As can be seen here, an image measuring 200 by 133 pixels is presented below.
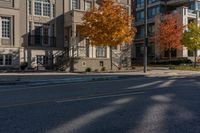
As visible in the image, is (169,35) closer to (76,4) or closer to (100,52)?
(100,52)

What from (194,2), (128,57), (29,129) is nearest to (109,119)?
(29,129)

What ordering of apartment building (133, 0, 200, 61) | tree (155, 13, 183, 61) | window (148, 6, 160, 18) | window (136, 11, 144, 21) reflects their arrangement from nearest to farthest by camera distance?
1. tree (155, 13, 183, 61)
2. apartment building (133, 0, 200, 61)
3. window (148, 6, 160, 18)
4. window (136, 11, 144, 21)

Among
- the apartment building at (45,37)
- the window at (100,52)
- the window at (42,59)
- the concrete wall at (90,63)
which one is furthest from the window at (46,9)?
the window at (100,52)

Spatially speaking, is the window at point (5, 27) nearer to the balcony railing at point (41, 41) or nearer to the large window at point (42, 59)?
the balcony railing at point (41, 41)

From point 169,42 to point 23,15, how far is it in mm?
24540

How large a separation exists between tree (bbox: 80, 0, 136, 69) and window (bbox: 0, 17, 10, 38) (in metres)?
7.00

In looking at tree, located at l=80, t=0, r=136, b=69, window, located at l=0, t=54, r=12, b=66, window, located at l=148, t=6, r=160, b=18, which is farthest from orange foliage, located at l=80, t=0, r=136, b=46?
window, located at l=148, t=6, r=160, b=18

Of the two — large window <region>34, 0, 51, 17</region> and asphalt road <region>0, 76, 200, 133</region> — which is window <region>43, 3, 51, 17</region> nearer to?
large window <region>34, 0, 51, 17</region>

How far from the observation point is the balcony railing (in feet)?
120

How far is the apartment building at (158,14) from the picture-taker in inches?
2348

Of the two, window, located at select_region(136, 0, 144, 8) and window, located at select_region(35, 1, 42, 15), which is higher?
window, located at select_region(136, 0, 144, 8)

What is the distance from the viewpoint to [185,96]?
44.7 ft

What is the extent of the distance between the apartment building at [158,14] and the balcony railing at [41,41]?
26.1 metres

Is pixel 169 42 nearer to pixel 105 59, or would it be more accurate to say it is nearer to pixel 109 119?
pixel 105 59
